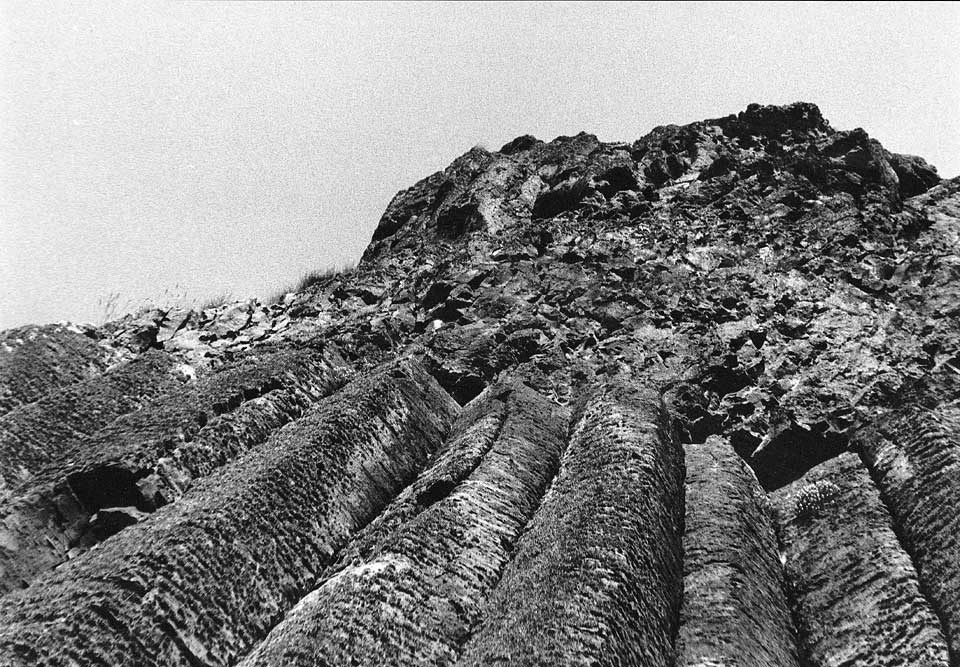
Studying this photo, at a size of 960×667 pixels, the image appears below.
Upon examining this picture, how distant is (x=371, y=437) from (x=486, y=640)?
14.3 feet

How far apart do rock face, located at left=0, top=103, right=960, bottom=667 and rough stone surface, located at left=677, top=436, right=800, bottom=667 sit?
0.04 metres

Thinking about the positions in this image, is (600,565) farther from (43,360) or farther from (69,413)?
(43,360)

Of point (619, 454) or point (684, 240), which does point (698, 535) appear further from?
point (684, 240)

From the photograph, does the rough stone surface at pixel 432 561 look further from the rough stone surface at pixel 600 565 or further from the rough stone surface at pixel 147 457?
the rough stone surface at pixel 147 457

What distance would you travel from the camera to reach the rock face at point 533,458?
280 inches

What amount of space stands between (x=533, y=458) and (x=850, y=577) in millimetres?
4199

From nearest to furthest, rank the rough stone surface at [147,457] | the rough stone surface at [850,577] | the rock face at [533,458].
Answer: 1. the rock face at [533,458]
2. the rough stone surface at [850,577]
3. the rough stone surface at [147,457]

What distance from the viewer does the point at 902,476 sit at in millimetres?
9594

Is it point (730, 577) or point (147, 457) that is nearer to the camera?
point (730, 577)

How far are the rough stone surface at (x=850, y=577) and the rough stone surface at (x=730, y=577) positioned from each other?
27 cm

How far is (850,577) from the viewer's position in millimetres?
8688

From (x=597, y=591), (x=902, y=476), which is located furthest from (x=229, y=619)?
(x=902, y=476)

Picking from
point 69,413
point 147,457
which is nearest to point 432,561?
point 147,457

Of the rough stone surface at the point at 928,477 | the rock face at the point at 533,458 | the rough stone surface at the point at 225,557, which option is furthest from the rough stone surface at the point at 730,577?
the rough stone surface at the point at 225,557
